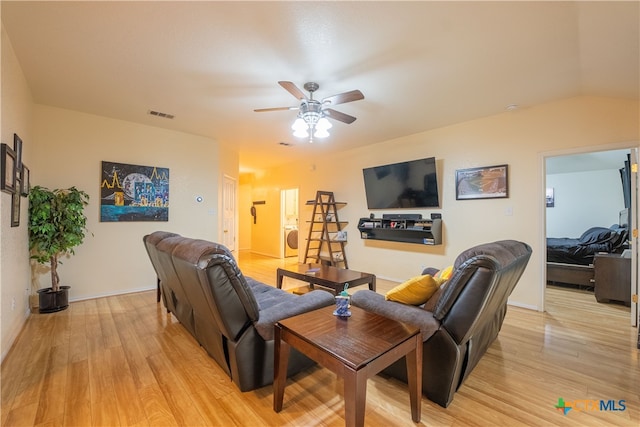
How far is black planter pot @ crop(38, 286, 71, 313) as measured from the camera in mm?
3241

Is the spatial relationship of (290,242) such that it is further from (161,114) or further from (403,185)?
(161,114)

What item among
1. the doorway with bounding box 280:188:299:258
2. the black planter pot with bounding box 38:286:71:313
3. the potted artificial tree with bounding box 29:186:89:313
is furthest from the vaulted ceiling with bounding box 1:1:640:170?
the doorway with bounding box 280:188:299:258

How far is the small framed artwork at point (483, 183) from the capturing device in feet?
12.2

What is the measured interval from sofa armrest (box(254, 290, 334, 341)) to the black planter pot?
119 inches

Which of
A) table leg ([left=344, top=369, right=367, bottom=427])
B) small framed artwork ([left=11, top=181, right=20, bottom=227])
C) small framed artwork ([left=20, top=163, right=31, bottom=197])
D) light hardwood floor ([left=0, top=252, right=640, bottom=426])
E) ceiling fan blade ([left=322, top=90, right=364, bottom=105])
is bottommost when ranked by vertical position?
light hardwood floor ([left=0, top=252, right=640, bottom=426])

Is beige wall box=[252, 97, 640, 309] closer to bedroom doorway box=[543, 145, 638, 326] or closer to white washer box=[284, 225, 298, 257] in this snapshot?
bedroom doorway box=[543, 145, 638, 326]

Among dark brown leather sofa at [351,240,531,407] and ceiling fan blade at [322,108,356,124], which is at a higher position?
ceiling fan blade at [322,108,356,124]

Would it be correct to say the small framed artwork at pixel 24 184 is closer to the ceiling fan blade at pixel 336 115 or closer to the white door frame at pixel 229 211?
the white door frame at pixel 229 211

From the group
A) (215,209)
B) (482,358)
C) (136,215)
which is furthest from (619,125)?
(136,215)

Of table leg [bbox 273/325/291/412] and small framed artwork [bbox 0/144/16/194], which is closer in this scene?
table leg [bbox 273/325/291/412]

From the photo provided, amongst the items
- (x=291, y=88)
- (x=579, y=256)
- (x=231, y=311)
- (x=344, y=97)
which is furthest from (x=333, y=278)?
(x=579, y=256)

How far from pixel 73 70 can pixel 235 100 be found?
1481mm

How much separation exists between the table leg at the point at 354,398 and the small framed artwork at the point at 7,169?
109 inches

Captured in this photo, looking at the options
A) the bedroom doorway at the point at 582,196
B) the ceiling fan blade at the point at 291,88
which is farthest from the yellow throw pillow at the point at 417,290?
the bedroom doorway at the point at 582,196
